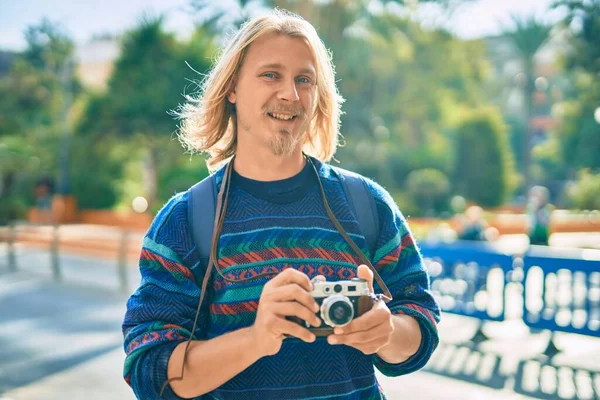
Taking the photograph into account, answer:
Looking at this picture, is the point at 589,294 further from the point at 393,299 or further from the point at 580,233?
the point at 580,233

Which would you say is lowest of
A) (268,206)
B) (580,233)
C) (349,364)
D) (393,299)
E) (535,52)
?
(349,364)

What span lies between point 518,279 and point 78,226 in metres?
25.8

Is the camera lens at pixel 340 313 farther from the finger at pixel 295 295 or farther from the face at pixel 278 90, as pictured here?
the face at pixel 278 90

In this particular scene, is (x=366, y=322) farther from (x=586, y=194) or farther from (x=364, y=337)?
(x=586, y=194)

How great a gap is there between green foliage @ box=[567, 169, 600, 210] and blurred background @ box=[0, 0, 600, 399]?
0.08 metres

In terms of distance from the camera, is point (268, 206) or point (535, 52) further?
point (535, 52)

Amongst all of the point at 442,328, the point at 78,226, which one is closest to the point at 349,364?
the point at 442,328

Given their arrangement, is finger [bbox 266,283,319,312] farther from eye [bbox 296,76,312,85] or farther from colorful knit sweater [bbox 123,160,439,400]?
eye [bbox 296,76,312,85]

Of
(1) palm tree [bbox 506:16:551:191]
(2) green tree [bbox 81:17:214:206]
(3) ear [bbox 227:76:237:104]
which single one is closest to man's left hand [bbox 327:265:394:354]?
(3) ear [bbox 227:76:237:104]

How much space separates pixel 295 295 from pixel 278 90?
664 mm

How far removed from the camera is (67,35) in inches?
1550

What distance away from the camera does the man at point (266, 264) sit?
5.93ft

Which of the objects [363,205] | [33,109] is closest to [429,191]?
[33,109]

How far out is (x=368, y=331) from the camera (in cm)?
162
